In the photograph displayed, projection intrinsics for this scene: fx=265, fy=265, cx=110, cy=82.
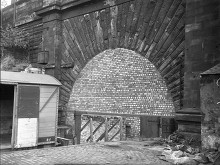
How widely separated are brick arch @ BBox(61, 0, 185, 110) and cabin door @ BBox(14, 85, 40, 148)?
316 cm

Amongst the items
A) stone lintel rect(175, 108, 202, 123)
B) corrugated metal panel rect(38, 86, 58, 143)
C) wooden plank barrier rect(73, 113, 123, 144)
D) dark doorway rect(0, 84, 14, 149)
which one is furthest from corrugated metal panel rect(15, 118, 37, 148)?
stone lintel rect(175, 108, 202, 123)

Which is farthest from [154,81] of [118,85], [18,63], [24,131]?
[18,63]

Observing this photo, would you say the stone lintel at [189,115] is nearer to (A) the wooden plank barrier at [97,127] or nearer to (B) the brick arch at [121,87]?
(B) the brick arch at [121,87]

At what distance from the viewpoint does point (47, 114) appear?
10555 millimetres

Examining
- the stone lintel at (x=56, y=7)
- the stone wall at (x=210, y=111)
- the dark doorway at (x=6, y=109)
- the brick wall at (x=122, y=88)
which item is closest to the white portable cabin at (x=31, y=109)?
the dark doorway at (x=6, y=109)

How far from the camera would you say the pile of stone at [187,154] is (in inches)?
232

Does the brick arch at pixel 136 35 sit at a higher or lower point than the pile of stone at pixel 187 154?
higher

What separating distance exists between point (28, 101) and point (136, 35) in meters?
4.82

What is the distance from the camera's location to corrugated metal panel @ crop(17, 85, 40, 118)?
9.61m

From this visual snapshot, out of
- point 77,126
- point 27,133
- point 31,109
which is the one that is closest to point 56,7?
point 31,109

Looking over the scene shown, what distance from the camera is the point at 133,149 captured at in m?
7.52

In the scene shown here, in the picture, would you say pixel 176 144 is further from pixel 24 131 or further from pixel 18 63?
pixel 18 63

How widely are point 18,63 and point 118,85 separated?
759cm

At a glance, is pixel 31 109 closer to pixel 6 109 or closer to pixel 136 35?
pixel 6 109
